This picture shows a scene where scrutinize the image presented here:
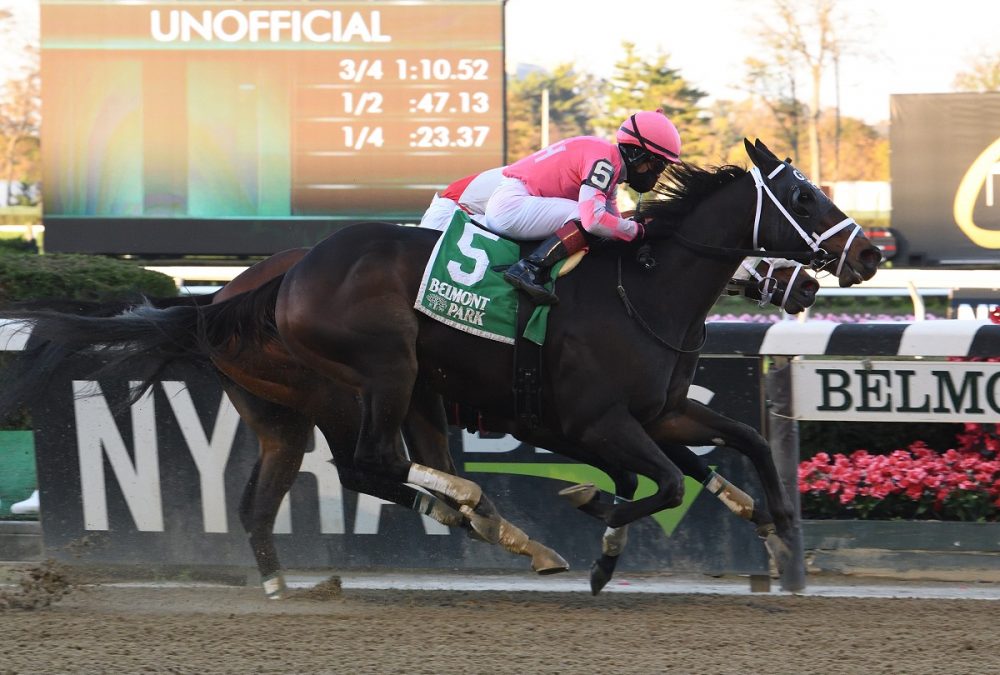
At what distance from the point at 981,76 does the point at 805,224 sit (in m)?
28.6

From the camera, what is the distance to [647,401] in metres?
4.47

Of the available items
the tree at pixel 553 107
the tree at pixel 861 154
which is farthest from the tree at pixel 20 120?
the tree at pixel 861 154

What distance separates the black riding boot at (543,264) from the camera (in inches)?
174

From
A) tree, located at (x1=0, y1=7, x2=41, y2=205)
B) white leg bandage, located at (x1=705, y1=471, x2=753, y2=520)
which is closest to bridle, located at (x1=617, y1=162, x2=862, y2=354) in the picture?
white leg bandage, located at (x1=705, y1=471, x2=753, y2=520)

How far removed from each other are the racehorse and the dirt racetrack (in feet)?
1.30

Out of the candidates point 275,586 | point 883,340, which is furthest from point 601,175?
point 275,586

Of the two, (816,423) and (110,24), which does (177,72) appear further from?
(816,423)

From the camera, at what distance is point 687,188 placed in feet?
15.5

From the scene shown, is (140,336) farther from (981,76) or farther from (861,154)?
(861,154)

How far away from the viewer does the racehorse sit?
4441 millimetres

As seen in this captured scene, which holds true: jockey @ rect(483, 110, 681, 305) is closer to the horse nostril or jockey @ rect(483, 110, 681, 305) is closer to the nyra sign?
the horse nostril

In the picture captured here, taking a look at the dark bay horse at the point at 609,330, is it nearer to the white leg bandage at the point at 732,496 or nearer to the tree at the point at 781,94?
the white leg bandage at the point at 732,496

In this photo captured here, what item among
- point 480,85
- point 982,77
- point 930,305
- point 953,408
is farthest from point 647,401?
point 982,77

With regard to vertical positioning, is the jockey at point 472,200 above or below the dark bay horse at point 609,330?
above
